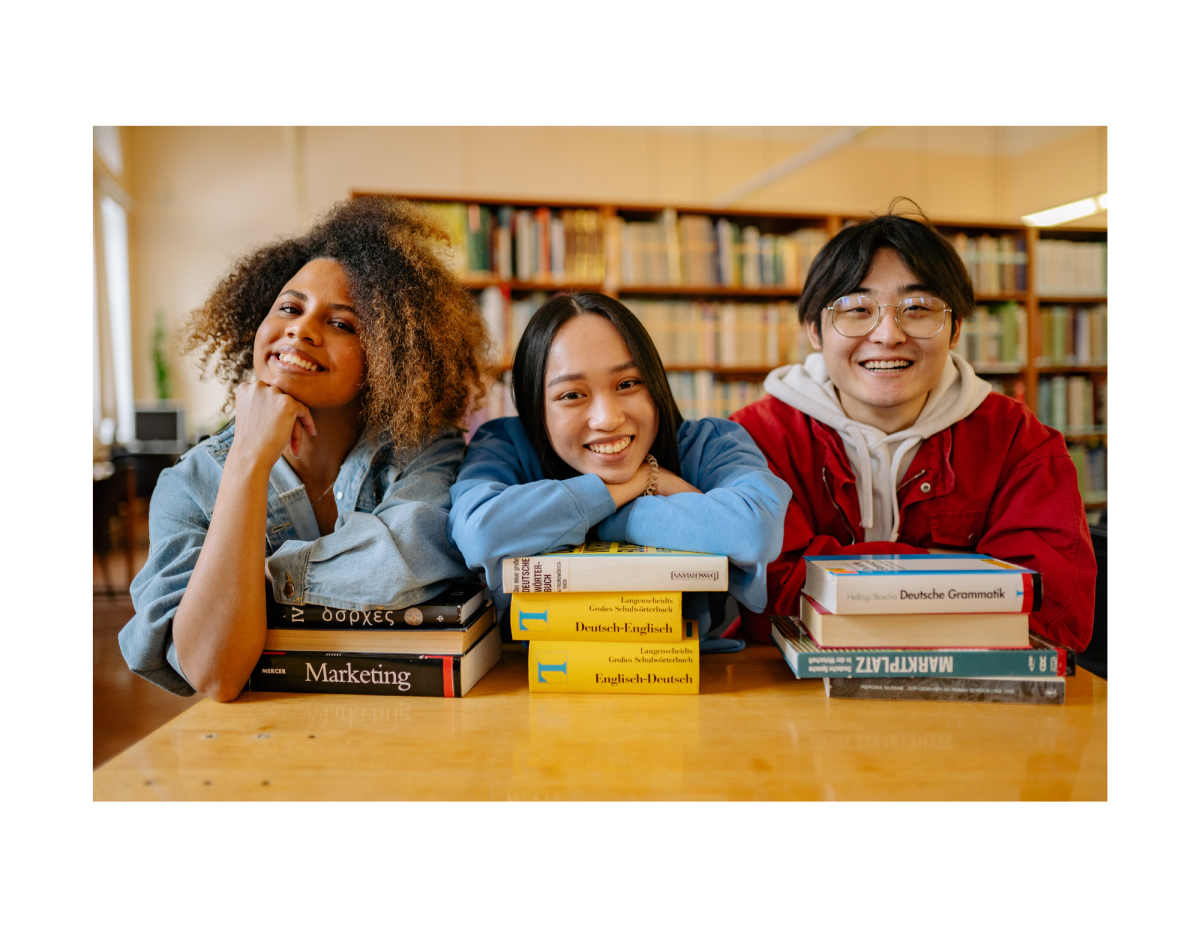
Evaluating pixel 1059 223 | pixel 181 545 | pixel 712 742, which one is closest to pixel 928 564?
pixel 712 742

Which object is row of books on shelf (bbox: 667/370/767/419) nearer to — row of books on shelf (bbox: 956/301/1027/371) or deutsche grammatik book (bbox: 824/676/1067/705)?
row of books on shelf (bbox: 956/301/1027/371)

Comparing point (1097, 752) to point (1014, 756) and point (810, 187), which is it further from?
point (810, 187)

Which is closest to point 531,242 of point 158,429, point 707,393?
point 707,393

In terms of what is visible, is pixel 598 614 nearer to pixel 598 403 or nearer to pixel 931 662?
pixel 598 403

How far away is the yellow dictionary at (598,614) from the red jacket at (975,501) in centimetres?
25

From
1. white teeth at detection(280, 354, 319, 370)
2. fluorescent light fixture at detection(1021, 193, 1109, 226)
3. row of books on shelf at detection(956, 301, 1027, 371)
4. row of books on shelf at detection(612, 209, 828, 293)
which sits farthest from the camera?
row of books on shelf at detection(956, 301, 1027, 371)

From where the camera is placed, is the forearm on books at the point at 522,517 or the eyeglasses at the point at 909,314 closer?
the forearm on books at the point at 522,517

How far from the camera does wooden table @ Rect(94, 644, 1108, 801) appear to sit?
0.81 metres

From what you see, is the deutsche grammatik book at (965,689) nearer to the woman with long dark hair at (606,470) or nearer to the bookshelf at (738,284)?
the woman with long dark hair at (606,470)

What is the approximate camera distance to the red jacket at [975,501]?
1201 millimetres

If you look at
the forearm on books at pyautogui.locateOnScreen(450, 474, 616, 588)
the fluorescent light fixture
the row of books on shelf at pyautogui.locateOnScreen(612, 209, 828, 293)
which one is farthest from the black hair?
the row of books on shelf at pyautogui.locateOnScreen(612, 209, 828, 293)

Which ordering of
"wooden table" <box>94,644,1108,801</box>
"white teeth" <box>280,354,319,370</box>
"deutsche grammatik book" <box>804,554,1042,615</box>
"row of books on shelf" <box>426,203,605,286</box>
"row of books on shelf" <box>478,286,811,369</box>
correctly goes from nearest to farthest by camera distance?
"wooden table" <box>94,644,1108,801</box>, "deutsche grammatik book" <box>804,554,1042,615</box>, "white teeth" <box>280,354,319,370</box>, "row of books on shelf" <box>426,203,605,286</box>, "row of books on shelf" <box>478,286,811,369</box>

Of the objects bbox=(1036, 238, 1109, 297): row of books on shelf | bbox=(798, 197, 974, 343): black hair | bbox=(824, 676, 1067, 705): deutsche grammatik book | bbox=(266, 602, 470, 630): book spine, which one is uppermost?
bbox=(1036, 238, 1109, 297): row of books on shelf

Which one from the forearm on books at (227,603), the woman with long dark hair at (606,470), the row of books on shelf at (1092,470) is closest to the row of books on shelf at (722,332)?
the row of books on shelf at (1092,470)
